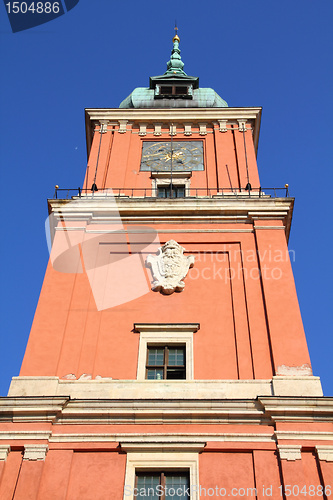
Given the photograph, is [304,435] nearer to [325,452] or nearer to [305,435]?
[305,435]

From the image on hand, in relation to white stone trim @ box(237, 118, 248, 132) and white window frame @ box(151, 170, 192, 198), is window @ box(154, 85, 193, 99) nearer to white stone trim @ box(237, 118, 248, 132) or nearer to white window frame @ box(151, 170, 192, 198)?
white stone trim @ box(237, 118, 248, 132)

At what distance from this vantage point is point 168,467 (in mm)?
13656

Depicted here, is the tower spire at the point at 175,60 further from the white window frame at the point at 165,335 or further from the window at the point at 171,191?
the white window frame at the point at 165,335

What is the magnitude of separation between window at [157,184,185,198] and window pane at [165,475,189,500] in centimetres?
1078

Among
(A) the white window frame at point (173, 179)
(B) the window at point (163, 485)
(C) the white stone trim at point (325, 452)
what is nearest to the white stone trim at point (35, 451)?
(B) the window at point (163, 485)

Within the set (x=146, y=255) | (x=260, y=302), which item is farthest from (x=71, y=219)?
(x=260, y=302)

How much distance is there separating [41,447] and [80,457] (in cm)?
79

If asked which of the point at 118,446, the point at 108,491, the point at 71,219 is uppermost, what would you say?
the point at 71,219

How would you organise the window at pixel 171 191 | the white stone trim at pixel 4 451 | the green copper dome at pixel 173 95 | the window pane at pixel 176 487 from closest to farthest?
1. the window pane at pixel 176 487
2. the white stone trim at pixel 4 451
3. the window at pixel 171 191
4. the green copper dome at pixel 173 95

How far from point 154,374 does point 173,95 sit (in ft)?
53.2

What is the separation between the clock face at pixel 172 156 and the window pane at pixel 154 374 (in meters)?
9.22

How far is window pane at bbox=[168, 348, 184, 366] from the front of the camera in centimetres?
1619

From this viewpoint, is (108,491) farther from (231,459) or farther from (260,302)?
(260,302)

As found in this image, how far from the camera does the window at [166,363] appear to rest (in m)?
15.9
